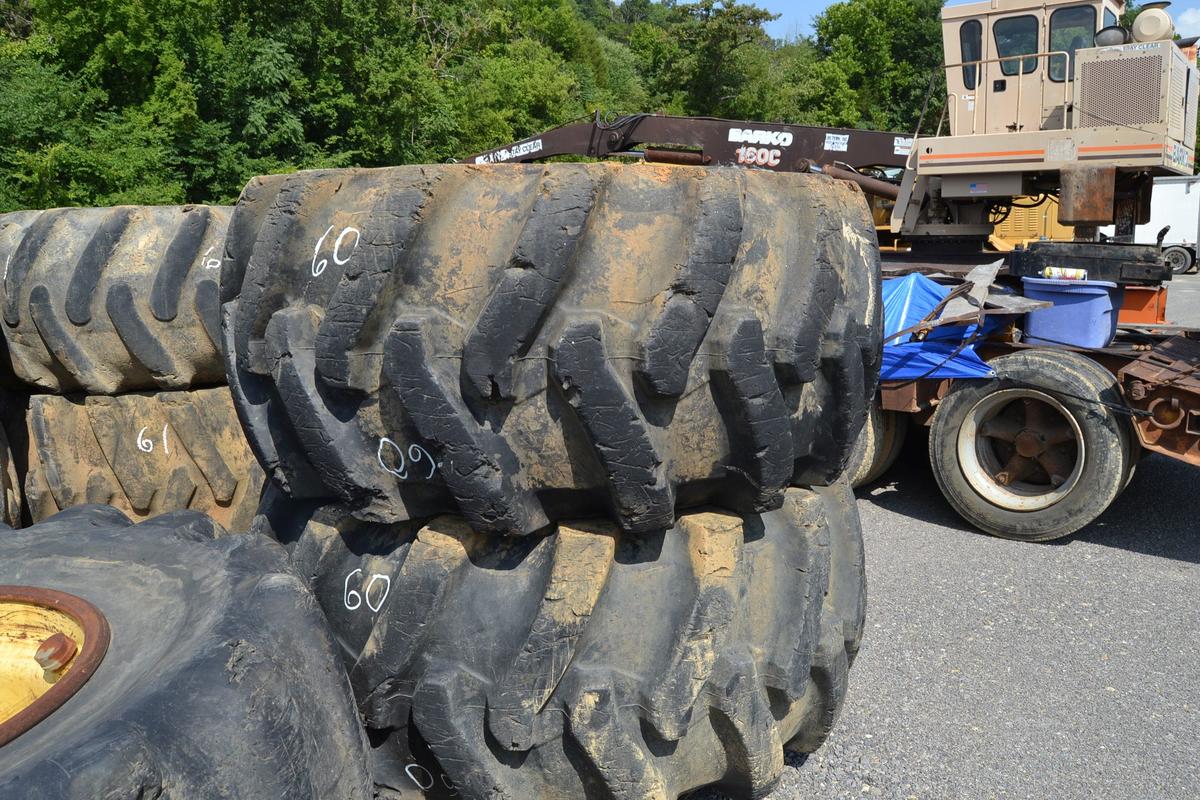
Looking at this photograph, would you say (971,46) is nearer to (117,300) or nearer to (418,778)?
(117,300)

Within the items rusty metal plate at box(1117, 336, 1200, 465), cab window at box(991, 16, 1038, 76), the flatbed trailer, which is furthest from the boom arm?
rusty metal plate at box(1117, 336, 1200, 465)

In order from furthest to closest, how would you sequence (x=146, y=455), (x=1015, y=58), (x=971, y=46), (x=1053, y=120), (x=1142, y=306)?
(x=971, y=46), (x=1053, y=120), (x=1015, y=58), (x=1142, y=306), (x=146, y=455)

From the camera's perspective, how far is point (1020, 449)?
5.60m

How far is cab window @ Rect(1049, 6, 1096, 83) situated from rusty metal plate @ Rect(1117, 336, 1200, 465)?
4.61m

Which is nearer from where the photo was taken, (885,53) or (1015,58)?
(1015,58)

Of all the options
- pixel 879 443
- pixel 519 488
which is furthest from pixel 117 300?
pixel 879 443

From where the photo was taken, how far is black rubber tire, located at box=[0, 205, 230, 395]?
12.0 ft

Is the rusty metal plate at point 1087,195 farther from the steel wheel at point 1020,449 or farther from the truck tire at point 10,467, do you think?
the truck tire at point 10,467

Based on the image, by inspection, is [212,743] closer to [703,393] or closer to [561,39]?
[703,393]

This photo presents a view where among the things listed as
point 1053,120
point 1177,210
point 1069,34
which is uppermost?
point 1069,34

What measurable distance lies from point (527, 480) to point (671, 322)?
1.57 ft

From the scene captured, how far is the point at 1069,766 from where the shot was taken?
319 centimetres

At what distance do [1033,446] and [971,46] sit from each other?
533 centimetres

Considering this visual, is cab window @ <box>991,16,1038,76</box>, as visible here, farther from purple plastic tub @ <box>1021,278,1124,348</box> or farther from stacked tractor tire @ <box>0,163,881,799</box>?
stacked tractor tire @ <box>0,163,881,799</box>
